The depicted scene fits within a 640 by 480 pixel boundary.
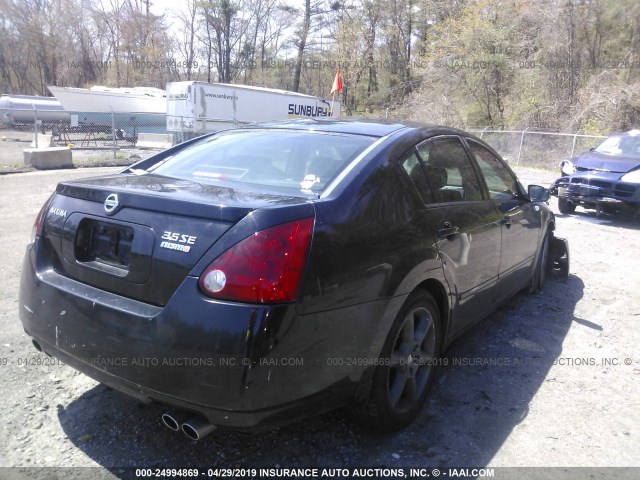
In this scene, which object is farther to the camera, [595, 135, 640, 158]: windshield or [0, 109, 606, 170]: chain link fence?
[0, 109, 606, 170]: chain link fence

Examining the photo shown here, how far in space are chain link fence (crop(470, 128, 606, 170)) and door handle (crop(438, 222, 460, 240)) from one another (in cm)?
1778

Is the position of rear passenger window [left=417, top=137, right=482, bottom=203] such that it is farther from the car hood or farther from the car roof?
the car hood

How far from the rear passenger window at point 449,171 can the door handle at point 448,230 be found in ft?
0.52

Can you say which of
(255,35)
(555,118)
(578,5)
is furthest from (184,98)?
(255,35)

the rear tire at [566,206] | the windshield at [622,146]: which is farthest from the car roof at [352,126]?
the windshield at [622,146]

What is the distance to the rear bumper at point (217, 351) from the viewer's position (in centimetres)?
193

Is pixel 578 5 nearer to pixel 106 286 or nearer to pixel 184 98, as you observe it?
pixel 184 98

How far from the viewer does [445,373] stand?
3451mm

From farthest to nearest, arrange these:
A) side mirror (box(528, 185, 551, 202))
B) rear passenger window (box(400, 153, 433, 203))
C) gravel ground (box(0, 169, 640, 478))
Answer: side mirror (box(528, 185, 551, 202)), rear passenger window (box(400, 153, 433, 203)), gravel ground (box(0, 169, 640, 478))

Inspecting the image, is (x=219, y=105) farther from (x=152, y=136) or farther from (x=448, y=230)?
(x=448, y=230)

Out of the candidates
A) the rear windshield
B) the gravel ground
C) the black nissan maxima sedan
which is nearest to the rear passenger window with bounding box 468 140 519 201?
the black nissan maxima sedan

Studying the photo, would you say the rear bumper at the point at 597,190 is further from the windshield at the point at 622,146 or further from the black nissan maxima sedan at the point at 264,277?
the black nissan maxima sedan at the point at 264,277

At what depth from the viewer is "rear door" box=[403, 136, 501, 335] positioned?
2973 millimetres

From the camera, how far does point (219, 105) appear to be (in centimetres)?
2261
